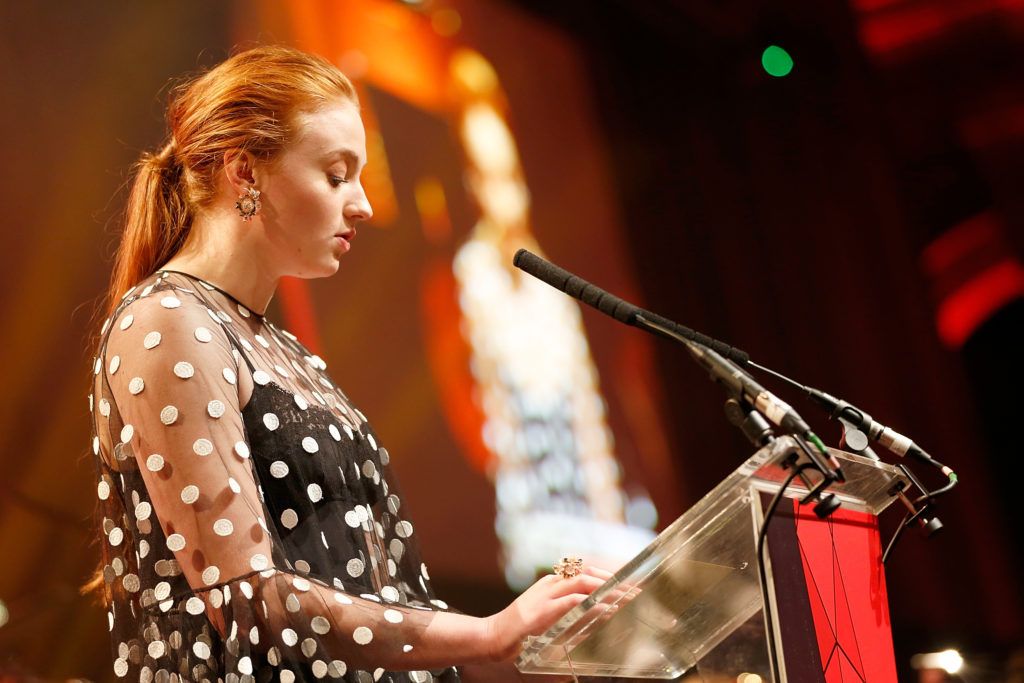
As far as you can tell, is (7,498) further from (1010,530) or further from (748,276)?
(1010,530)

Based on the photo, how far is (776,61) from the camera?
5121 millimetres

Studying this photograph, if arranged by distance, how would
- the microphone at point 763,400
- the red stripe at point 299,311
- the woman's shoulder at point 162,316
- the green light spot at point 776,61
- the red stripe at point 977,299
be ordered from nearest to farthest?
the microphone at point 763,400, the woman's shoulder at point 162,316, the red stripe at point 299,311, the red stripe at point 977,299, the green light spot at point 776,61

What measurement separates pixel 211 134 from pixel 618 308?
0.71 meters

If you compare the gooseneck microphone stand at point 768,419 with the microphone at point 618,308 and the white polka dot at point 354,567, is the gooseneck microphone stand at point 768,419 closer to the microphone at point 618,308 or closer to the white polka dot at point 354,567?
the microphone at point 618,308

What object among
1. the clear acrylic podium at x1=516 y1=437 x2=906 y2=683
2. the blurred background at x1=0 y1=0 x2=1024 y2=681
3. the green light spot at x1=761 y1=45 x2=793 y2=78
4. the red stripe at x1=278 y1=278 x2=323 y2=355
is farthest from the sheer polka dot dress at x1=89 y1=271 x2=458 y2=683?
the green light spot at x1=761 y1=45 x2=793 y2=78

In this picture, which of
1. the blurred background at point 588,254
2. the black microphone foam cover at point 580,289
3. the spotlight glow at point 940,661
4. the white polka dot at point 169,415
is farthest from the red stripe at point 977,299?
the white polka dot at point 169,415

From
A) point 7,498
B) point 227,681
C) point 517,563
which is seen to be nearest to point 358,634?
point 227,681

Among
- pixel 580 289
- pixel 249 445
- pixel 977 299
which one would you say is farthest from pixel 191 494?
pixel 977 299

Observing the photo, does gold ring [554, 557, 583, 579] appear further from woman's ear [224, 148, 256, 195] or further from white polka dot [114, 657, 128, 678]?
woman's ear [224, 148, 256, 195]

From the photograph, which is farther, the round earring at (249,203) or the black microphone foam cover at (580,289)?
the round earring at (249,203)

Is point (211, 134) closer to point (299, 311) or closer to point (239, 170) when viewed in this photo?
point (239, 170)

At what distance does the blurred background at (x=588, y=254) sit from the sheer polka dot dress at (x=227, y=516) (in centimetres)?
98

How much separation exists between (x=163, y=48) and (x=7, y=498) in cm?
116

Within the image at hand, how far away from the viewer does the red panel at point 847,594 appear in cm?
118
